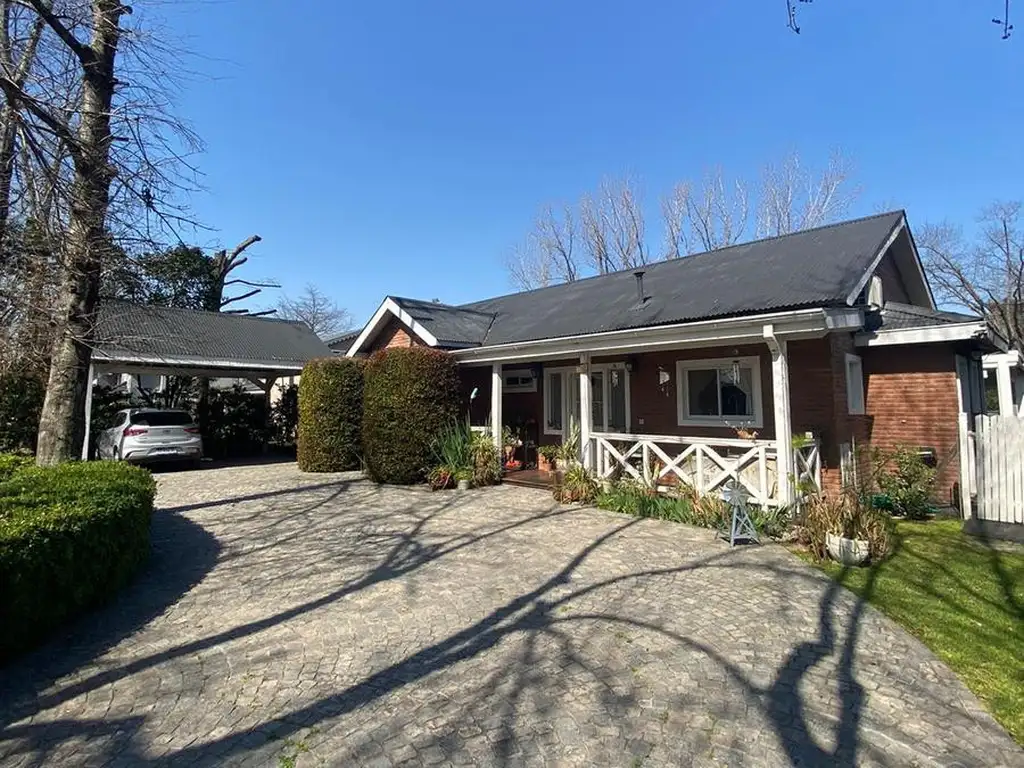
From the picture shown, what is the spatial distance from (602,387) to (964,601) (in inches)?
310

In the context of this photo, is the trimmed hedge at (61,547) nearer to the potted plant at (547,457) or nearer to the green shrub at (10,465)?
the green shrub at (10,465)

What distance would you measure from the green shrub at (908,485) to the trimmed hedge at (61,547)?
1075 cm

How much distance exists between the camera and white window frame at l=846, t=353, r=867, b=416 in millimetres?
9672

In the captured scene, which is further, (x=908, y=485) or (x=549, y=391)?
(x=549, y=391)

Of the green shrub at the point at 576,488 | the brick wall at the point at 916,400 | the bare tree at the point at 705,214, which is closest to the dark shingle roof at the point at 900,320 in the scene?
the brick wall at the point at 916,400

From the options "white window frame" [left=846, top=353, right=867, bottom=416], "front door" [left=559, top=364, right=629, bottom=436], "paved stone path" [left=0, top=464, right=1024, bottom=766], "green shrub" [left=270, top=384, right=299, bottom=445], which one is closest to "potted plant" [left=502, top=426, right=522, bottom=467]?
"front door" [left=559, top=364, right=629, bottom=436]

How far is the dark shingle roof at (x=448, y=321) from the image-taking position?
45.5 feet

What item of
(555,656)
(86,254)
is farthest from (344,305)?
(555,656)

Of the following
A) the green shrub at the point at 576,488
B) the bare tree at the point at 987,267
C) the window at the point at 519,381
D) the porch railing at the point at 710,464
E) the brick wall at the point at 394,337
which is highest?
the bare tree at the point at 987,267

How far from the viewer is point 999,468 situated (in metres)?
7.52

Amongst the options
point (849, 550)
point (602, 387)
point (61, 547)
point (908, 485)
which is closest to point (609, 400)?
point (602, 387)

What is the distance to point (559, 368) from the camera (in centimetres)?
1325

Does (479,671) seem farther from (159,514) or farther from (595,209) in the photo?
(595,209)

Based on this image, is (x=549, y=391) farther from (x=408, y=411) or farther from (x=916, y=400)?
(x=916, y=400)
